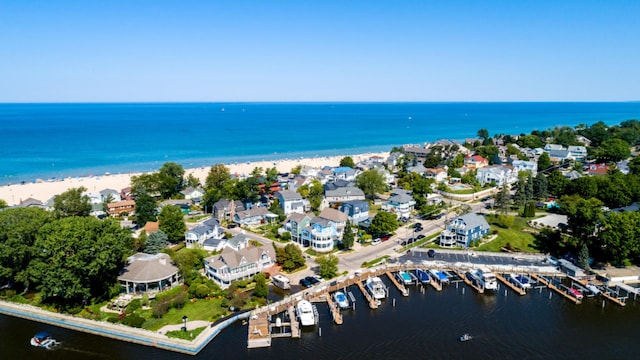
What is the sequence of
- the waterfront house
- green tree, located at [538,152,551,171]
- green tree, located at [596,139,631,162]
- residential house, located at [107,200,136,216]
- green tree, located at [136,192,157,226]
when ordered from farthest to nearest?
green tree, located at [596,139,631,162] → green tree, located at [538,152,551,171] → residential house, located at [107,200,136,216] → green tree, located at [136,192,157,226] → the waterfront house

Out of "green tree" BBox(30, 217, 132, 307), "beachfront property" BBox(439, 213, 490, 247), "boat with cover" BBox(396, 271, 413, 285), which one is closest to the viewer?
"green tree" BBox(30, 217, 132, 307)

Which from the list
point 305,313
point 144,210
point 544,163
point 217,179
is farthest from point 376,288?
point 544,163

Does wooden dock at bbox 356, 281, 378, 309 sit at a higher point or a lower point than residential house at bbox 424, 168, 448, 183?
lower

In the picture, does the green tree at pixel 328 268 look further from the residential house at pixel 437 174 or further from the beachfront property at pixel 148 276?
the residential house at pixel 437 174

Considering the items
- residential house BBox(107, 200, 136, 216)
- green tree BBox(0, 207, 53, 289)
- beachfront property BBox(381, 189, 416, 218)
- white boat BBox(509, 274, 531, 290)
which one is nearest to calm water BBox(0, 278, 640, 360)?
white boat BBox(509, 274, 531, 290)

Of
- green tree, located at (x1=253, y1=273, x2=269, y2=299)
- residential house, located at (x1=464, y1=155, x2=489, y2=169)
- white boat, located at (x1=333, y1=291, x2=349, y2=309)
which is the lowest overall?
white boat, located at (x1=333, y1=291, x2=349, y2=309)

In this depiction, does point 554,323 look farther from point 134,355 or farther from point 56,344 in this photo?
point 56,344

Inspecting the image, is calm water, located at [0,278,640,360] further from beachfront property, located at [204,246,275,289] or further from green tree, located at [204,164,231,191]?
green tree, located at [204,164,231,191]

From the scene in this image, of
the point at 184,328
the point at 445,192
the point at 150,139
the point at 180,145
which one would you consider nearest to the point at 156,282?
the point at 184,328
